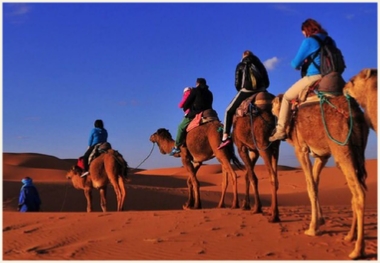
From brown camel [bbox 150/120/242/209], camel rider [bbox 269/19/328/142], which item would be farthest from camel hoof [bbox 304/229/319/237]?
brown camel [bbox 150/120/242/209]

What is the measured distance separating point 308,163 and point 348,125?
1412mm

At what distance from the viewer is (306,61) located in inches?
309

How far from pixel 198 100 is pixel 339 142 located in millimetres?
6514

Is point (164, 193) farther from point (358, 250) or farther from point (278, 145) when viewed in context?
point (358, 250)

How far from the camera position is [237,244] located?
7.63 m

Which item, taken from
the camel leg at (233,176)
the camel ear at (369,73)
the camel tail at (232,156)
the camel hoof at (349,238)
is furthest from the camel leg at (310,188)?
the camel tail at (232,156)

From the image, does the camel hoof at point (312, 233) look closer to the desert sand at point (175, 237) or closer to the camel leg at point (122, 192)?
the desert sand at point (175, 237)

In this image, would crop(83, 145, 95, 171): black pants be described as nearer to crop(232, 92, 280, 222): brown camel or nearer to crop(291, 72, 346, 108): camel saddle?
crop(232, 92, 280, 222): brown camel

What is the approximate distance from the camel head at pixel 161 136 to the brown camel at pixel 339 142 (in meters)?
7.58

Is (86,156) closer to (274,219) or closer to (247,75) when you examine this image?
(247,75)

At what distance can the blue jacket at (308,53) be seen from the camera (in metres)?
7.60

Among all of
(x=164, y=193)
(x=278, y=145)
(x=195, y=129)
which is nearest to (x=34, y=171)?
(x=164, y=193)

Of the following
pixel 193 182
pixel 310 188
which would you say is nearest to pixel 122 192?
pixel 193 182

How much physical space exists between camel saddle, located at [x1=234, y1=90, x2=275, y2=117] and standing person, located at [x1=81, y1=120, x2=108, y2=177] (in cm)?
645
